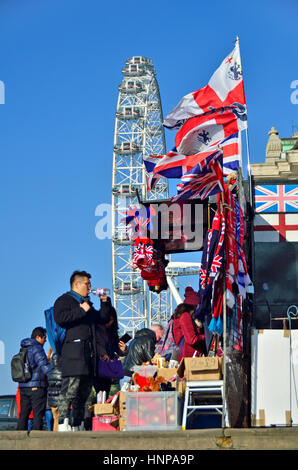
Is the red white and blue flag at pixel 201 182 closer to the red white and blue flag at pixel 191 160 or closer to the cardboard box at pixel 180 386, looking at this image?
the red white and blue flag at pixel 191 160

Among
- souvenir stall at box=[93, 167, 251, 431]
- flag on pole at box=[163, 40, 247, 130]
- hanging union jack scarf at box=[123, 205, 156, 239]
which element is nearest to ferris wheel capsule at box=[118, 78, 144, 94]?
flag on pole at box=[163, 40, 247, 130]

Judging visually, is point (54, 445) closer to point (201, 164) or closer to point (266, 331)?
point (266, 331)

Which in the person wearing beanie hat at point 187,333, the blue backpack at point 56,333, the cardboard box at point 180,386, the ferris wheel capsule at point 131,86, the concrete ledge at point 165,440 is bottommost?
the concrete ledge at point 165,440

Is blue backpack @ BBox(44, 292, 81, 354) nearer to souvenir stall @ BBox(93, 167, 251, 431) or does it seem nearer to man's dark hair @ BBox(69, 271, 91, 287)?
man's dark hair @ BBox(69, 271, 91, 287)

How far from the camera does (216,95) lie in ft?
42.2

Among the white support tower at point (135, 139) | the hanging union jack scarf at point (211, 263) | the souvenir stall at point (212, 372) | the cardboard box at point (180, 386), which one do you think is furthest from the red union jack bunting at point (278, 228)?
the white support tower at point (135, 139)

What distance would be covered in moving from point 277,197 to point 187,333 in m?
2.51

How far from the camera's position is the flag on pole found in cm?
1270

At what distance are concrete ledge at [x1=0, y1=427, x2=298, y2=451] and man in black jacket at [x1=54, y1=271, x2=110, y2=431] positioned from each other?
1.19 metres

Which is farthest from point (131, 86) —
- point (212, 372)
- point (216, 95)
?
point (212, 372)

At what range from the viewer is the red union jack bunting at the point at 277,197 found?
37.7 ft

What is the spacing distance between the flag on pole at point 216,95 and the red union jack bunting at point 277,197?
1.77m
